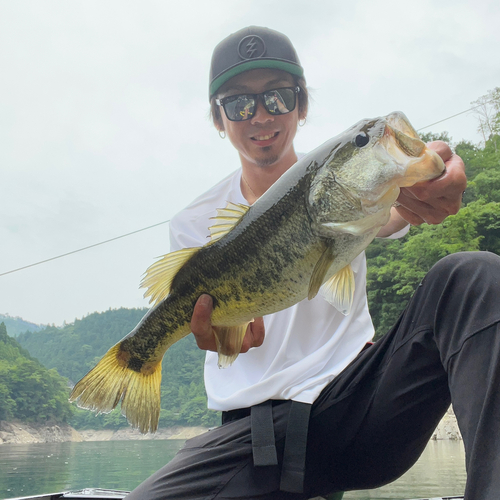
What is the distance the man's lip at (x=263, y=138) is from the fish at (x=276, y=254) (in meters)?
1.39

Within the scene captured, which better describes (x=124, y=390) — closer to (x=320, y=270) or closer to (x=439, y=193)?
(x=320, y=270)

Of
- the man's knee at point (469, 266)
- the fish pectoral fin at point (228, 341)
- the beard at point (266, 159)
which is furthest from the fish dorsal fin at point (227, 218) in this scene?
the beard at point (266, 159)

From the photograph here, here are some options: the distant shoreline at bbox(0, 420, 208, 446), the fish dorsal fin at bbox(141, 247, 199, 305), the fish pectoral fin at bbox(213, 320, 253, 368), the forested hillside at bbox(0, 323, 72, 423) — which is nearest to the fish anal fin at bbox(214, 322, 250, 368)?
the fish pectoral fin at bbox(213, 320, 253, 368)

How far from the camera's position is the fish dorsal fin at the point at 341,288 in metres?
2.33

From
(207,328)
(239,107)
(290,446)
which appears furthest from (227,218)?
(239,107)

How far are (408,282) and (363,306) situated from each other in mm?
32766

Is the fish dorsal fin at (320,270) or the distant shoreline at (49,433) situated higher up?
the fish dorsal fin at (320,270)

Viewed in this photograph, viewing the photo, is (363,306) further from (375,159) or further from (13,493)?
(13,493)

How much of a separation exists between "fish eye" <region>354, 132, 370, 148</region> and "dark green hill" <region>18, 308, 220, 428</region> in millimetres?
55789

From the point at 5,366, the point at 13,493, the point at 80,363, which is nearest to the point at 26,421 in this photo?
the point at 5,366

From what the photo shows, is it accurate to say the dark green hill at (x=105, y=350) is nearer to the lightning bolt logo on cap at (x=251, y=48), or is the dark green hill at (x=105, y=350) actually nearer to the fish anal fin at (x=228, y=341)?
the lightning bolt logo on cap at (x=251, y=48)

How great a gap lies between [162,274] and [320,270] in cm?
91

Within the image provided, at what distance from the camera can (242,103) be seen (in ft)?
11.6

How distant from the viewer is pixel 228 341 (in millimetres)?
2475
